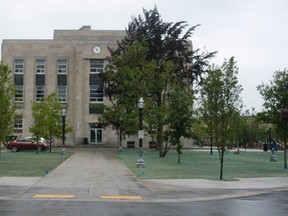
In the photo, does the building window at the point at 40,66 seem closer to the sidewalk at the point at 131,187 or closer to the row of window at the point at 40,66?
the row of window at the point at 40,66

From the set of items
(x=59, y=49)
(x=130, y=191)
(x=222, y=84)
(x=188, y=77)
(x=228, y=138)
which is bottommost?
(x=130, y=191)

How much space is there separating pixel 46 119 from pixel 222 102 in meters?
28.3

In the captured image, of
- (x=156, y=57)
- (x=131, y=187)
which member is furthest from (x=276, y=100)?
(x=156, y=57)

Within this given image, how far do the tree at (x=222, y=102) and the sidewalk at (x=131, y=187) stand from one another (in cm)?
229

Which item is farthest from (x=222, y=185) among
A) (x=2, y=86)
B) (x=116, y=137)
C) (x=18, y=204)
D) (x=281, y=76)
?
(x=116, y=137)

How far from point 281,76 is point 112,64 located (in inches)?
1091

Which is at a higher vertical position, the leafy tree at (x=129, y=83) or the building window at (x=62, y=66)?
the building window at (x=62, y=66)

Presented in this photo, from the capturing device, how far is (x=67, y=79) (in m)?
71.6

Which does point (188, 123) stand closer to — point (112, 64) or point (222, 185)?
point (222, 185)

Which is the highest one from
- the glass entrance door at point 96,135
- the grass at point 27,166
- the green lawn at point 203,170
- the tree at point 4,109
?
the tree at point 4,109

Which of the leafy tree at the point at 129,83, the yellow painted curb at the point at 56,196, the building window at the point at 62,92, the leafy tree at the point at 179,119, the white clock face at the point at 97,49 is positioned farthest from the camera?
the building window at the point at 62,92

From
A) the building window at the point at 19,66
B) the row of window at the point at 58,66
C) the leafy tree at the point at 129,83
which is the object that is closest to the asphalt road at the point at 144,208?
the leafy tree at the point at 129,83

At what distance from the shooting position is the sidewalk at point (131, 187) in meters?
15.4

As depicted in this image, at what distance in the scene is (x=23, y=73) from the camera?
70875 mm
